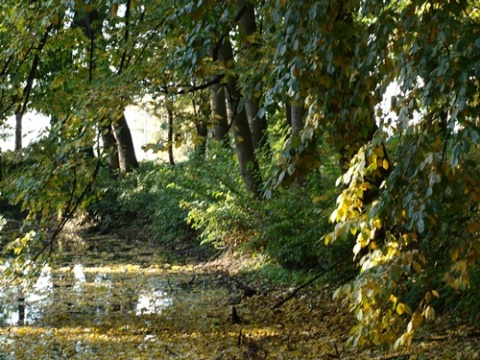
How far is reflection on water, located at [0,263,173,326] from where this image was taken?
10.4m

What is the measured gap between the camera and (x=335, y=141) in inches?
197

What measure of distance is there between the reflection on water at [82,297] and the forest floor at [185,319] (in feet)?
0.05

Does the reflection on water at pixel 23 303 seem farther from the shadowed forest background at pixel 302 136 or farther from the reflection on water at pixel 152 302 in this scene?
the reflection on water at pixel 152 302

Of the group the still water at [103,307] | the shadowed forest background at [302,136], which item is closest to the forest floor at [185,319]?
the still water at [103,307]

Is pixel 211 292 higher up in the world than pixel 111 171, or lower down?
lower down

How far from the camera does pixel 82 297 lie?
11609mm

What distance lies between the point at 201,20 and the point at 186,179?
36.0 feet

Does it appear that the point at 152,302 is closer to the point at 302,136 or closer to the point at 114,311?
the point at 114,311

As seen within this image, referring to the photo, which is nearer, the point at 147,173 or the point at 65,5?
the point at 65,5

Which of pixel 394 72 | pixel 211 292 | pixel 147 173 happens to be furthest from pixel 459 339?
pixel 147 173

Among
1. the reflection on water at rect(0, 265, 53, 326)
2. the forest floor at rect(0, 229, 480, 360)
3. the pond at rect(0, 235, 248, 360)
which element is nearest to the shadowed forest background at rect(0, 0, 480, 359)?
the forest floor at rect(0, 229, 480, 360)

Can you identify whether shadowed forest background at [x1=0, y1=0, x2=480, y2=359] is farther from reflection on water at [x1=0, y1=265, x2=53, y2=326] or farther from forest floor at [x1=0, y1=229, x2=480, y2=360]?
reflection on water at [x1=0, y1=265, x2=53, y2=326]

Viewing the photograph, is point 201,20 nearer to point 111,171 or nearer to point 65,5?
point 65,5

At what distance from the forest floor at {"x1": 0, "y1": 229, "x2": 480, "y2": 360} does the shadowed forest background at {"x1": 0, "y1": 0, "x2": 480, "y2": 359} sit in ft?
0.56
